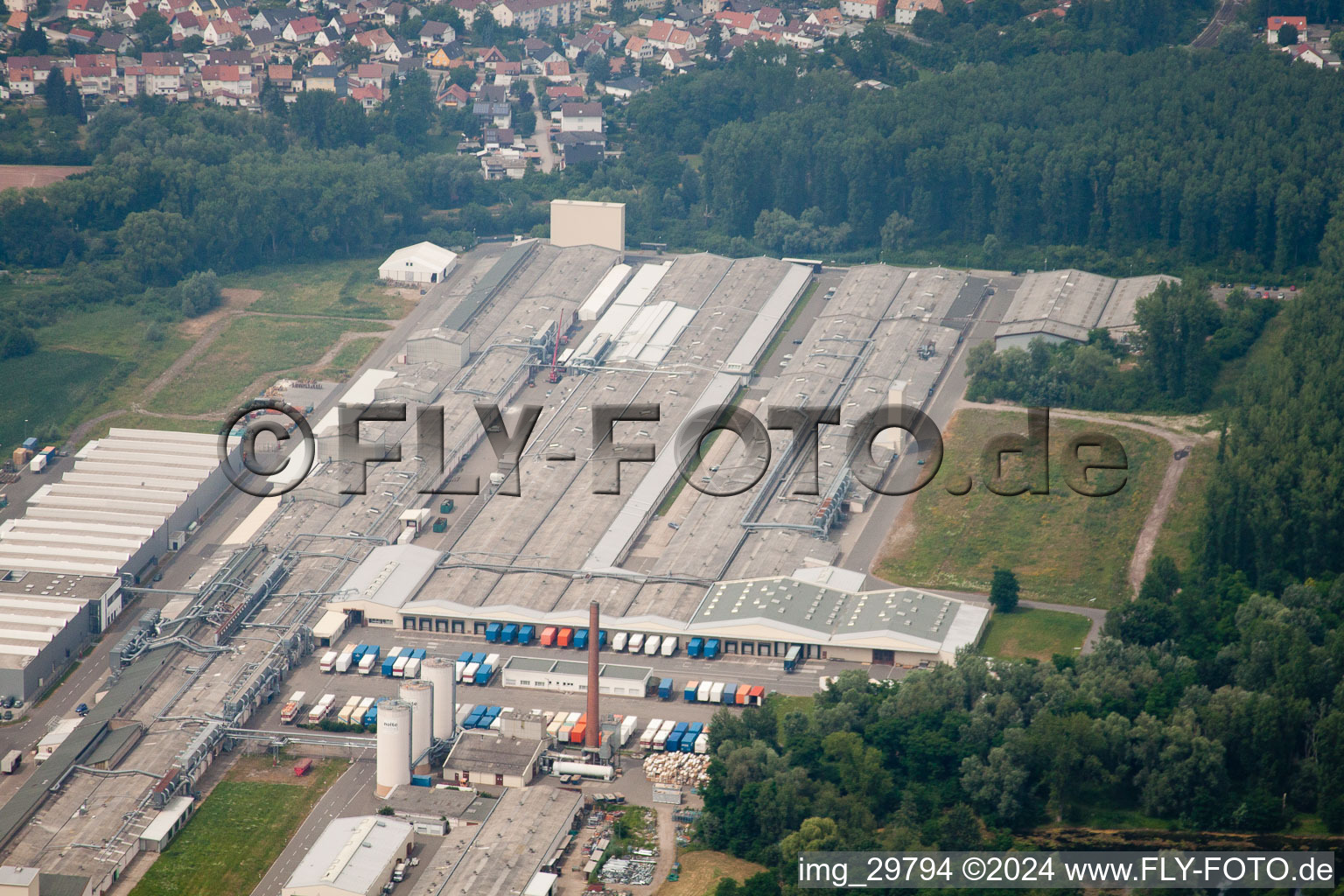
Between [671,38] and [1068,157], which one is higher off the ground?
[671,38]

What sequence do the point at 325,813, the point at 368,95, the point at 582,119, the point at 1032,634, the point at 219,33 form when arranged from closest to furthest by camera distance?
the point at 325,813 → the point at 1032,634 → the point at 582,119 → the point at 368,95 → the point at 219,33

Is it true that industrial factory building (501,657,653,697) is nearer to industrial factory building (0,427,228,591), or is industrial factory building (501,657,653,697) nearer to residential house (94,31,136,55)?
industrial factory building (0,427,228,591)

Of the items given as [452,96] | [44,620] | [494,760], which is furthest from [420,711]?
[452,96]

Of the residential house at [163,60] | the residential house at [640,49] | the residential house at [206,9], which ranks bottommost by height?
the residential house at [640,49]

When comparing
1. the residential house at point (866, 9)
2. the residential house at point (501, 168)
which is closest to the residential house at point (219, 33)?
the residential house at point (501, 168)

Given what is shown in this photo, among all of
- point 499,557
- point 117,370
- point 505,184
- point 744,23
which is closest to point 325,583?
point 499,557

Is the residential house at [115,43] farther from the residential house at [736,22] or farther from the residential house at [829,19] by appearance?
the residential house at [829,19]

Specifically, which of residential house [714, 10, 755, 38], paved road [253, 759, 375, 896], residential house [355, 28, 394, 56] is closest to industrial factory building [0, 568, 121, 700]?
paved road [253, 759, 375, 896]

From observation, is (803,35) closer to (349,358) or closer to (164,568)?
(349,358)
